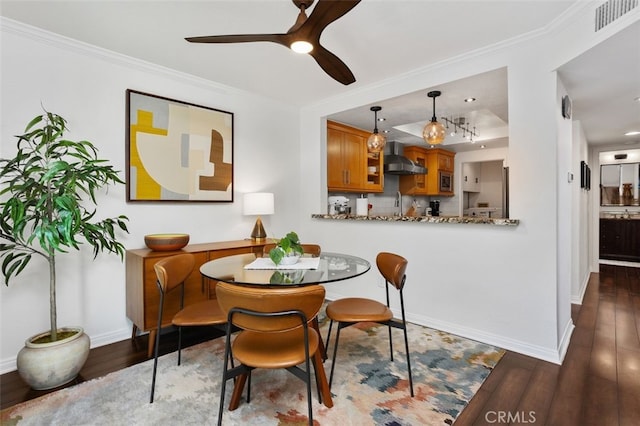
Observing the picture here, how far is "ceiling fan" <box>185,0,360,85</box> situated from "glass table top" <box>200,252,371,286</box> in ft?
4.52

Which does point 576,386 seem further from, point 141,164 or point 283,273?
point 141,164

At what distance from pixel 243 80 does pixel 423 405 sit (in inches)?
130

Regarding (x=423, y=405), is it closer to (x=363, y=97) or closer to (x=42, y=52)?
(x=363, y=97)

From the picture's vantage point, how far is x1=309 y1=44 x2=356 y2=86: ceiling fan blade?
6.38 feet

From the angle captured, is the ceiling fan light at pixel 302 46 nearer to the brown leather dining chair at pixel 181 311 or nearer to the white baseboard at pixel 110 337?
the brown leather dining chair at pixel 181 311

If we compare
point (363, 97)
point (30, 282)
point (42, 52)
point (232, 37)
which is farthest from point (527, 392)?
point (42, 52)

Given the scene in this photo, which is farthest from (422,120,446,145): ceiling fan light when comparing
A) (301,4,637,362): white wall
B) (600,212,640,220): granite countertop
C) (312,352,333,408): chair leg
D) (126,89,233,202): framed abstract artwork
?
(600,212,640,220): granite countertop

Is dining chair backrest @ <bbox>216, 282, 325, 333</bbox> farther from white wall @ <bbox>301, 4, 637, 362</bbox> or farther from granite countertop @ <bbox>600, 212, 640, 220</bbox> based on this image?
granite countertop @ <bbox>600, 212, 640, 220</bbox>

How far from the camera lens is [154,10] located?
211 cm

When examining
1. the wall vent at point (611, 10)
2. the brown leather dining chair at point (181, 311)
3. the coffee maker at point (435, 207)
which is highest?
the wall vent at point (611, 10)

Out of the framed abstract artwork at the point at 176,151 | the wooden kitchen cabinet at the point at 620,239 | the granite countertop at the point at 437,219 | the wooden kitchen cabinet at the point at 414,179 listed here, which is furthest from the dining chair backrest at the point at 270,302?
the wooden kitchen cabinet at the point at 620,239

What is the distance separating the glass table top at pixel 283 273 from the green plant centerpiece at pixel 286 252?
0.26 ft

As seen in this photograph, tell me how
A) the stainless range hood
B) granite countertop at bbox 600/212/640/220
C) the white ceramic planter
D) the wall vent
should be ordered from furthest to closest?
granite countertop at bbox 600/212/640/220, the stainless range hood, the white ceramic planter, the wall vent

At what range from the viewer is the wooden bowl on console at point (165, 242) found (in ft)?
8.71
